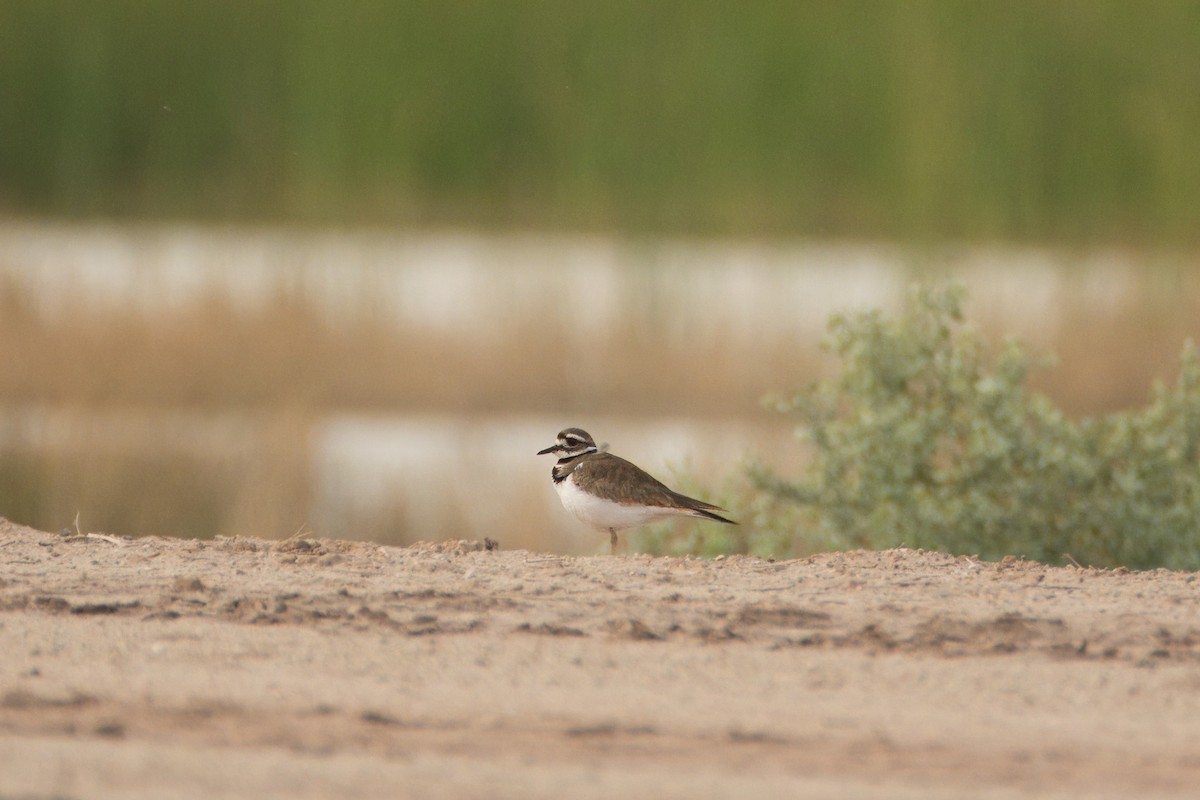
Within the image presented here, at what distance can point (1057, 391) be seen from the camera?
38.5 feet

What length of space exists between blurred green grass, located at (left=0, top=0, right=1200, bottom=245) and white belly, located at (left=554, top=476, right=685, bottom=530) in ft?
24.2

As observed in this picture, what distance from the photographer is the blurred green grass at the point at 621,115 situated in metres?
13.7

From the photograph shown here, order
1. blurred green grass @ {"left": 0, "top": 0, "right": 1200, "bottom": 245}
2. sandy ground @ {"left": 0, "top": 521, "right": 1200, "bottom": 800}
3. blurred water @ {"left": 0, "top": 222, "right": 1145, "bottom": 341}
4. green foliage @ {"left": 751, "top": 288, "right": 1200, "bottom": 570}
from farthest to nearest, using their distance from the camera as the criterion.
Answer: blurred green grass @ {"left": 0, "top": 0, "right": 1200, "bottom": 245} → blurred water @ {"left": 0, "top": 222, "right": 1145, "bottom": 341} → green foliage @ {"left": 751, "top": 288, "right": 1200, "bottom": 570} → sandy ground @ {"left": 0, "top": 521, "right": 1200, "bottom": 800}

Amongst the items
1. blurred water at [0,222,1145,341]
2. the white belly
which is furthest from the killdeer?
blurred water at [0,222,1145,341]

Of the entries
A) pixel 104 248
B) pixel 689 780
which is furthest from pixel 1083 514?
pixel 104 248

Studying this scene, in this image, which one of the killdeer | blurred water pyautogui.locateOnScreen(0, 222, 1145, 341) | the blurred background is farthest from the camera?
blurred water pyautogui.locateOnScreen(0, 222, 1145, 341)

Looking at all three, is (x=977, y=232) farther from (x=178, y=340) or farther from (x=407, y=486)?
(x=178, y=340)

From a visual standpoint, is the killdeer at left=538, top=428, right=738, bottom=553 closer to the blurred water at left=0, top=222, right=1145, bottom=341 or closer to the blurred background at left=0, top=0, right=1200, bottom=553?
the blurred background at left=0, top=0, right=1200, bottom=553

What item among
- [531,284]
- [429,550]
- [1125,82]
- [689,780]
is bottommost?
[689,780]

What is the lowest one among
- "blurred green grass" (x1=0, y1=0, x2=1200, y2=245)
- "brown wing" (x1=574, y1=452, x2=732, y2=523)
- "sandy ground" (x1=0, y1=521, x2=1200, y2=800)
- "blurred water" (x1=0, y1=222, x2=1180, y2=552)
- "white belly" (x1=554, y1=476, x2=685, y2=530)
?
"sandy ground" (x1=0, y1=521, x2=1200, y2=800)

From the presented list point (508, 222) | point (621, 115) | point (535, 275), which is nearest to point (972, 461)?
point (535, 275)

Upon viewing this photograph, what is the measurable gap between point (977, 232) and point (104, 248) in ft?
22.3

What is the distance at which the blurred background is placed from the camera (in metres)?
11.7

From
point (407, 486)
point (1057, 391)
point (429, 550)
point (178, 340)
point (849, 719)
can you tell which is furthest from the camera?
point (178, 340)
